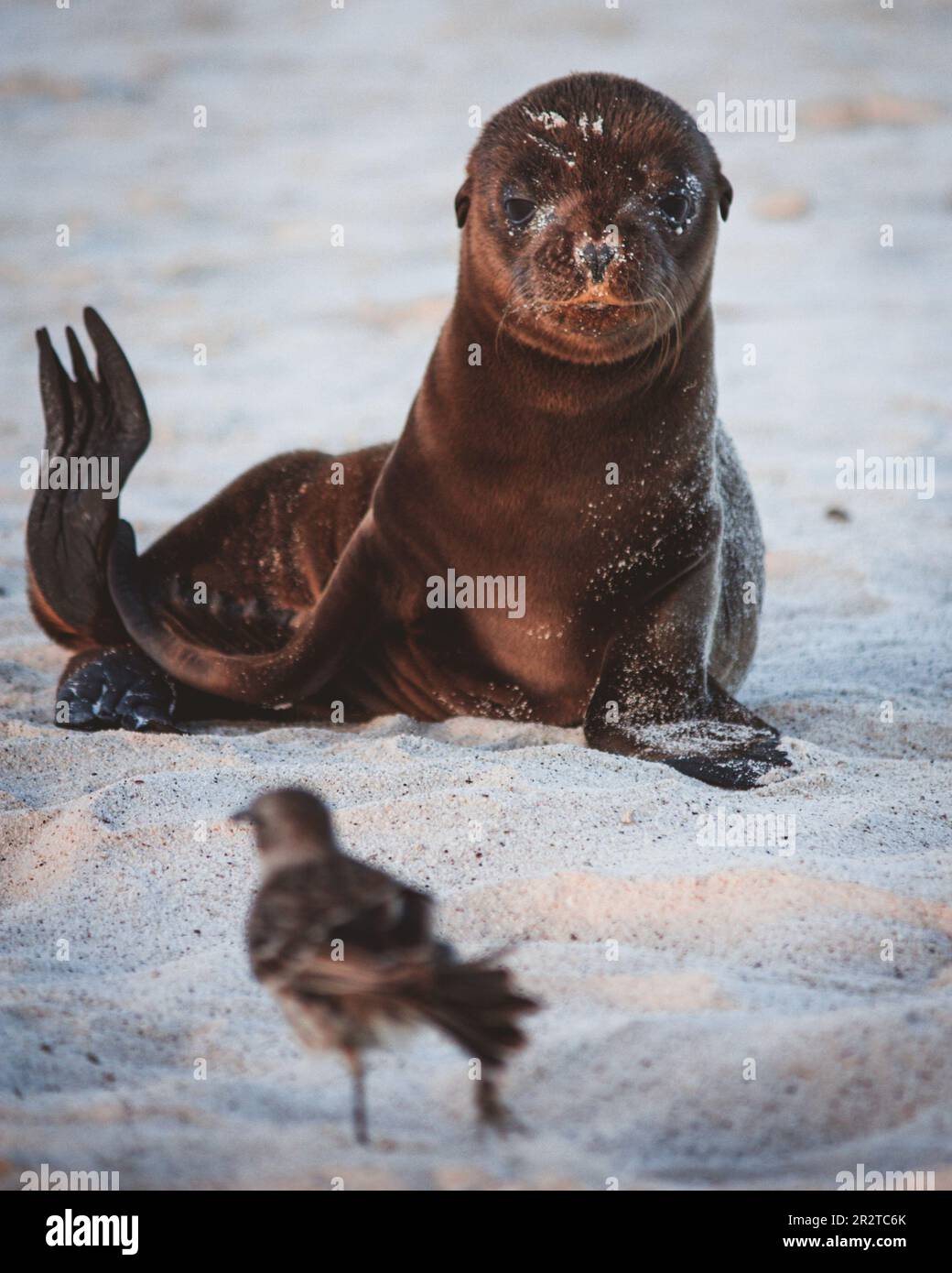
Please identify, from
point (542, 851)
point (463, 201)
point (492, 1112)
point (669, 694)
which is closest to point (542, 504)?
point (669, 694)

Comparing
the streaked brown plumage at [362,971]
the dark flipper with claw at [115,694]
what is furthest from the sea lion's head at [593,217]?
the streaked brown plumage at [362,971]

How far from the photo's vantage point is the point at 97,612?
16.2ft

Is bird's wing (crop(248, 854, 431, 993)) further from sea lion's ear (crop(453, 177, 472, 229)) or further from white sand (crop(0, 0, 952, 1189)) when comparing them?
sea lion's ear (crop(453, 177, 472, 229))

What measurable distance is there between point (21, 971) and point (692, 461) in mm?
2296

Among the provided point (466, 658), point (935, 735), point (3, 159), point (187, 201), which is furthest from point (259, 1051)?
point (3, 159)

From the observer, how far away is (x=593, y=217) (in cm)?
391

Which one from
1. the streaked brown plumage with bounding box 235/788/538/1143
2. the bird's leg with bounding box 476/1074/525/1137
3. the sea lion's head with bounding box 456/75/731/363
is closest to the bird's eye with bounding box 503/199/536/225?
the sea lion's head with bounding box 456/75/731/363

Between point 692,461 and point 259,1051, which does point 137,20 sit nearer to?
point 692,461

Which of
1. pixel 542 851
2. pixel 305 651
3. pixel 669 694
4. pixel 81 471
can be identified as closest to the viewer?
pixel 542 851

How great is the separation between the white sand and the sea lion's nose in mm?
1174

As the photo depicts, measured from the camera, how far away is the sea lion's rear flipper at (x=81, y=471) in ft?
15.9

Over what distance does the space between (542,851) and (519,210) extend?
5.70 feet

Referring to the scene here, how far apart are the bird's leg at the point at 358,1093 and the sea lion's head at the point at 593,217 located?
2.25 metres

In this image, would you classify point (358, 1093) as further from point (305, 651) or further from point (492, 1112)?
point (305, 651)
